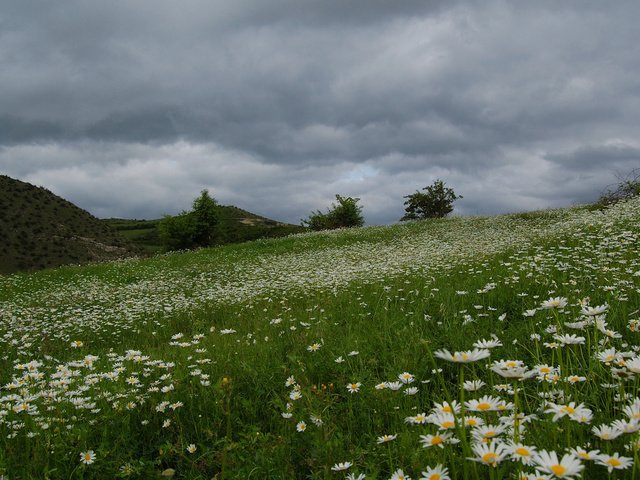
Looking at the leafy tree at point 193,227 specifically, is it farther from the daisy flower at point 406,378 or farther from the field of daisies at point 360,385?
the daisy flower at point 406,378

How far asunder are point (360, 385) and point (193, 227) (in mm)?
36673

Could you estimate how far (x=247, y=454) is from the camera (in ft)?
9.82

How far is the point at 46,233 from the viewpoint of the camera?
135 feet

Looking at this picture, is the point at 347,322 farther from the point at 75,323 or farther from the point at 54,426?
the point at 75,323

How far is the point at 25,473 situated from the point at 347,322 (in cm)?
416

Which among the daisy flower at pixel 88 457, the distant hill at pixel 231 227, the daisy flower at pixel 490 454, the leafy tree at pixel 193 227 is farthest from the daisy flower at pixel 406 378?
the distant hill at pixel 231 227

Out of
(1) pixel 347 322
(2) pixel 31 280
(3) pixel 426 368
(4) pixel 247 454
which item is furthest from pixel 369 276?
(2) pixel 31 280

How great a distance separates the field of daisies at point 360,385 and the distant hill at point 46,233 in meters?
33.3

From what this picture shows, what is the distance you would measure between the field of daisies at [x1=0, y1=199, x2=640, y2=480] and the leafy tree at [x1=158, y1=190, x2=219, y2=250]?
29429mm

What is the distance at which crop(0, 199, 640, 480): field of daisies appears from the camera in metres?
2.09

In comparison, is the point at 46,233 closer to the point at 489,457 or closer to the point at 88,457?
the point at 88,457

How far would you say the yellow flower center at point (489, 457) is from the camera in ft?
4.88

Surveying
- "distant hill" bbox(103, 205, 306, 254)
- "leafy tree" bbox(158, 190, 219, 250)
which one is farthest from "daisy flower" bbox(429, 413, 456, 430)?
"distant hill" bbox(103, 205, 306, 254)

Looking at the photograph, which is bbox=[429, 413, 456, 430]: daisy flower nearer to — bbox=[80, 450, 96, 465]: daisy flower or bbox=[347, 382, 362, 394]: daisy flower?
bbox=[347, 382, 362, 394]: daisy flower
